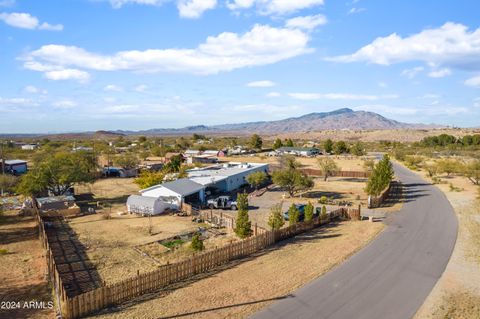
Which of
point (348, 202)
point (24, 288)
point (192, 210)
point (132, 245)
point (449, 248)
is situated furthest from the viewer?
point (348, 202)

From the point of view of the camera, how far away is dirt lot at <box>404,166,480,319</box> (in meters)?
16.2

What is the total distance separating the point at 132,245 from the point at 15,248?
864cm

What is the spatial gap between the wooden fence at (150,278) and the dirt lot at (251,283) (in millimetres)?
673

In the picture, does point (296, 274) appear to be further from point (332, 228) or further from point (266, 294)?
point (332, 228)

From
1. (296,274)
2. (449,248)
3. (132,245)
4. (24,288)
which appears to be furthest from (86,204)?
(449,248)

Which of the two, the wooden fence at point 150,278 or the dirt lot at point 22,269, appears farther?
the dirt lot at point 22,269

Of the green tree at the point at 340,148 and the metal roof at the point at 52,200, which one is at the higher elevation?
the green tree at the point at 340,148

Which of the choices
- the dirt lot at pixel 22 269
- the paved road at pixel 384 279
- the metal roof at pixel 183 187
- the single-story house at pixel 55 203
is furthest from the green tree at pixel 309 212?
the single-story house at pixel 55 203

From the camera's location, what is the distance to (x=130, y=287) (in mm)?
17391

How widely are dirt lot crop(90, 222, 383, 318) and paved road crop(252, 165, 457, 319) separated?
0.88 metres

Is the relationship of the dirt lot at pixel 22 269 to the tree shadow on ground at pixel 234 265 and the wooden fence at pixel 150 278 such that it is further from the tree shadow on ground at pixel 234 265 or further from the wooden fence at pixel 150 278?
the tree shadow on ground at pixel 234 265

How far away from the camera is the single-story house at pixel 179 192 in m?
38.7

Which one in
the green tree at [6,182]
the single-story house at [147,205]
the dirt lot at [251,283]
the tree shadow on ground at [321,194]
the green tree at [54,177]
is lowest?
the dirt lot at [251,283]

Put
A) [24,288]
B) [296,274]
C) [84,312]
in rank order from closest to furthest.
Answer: [84,312], [24,288], [296,274]
